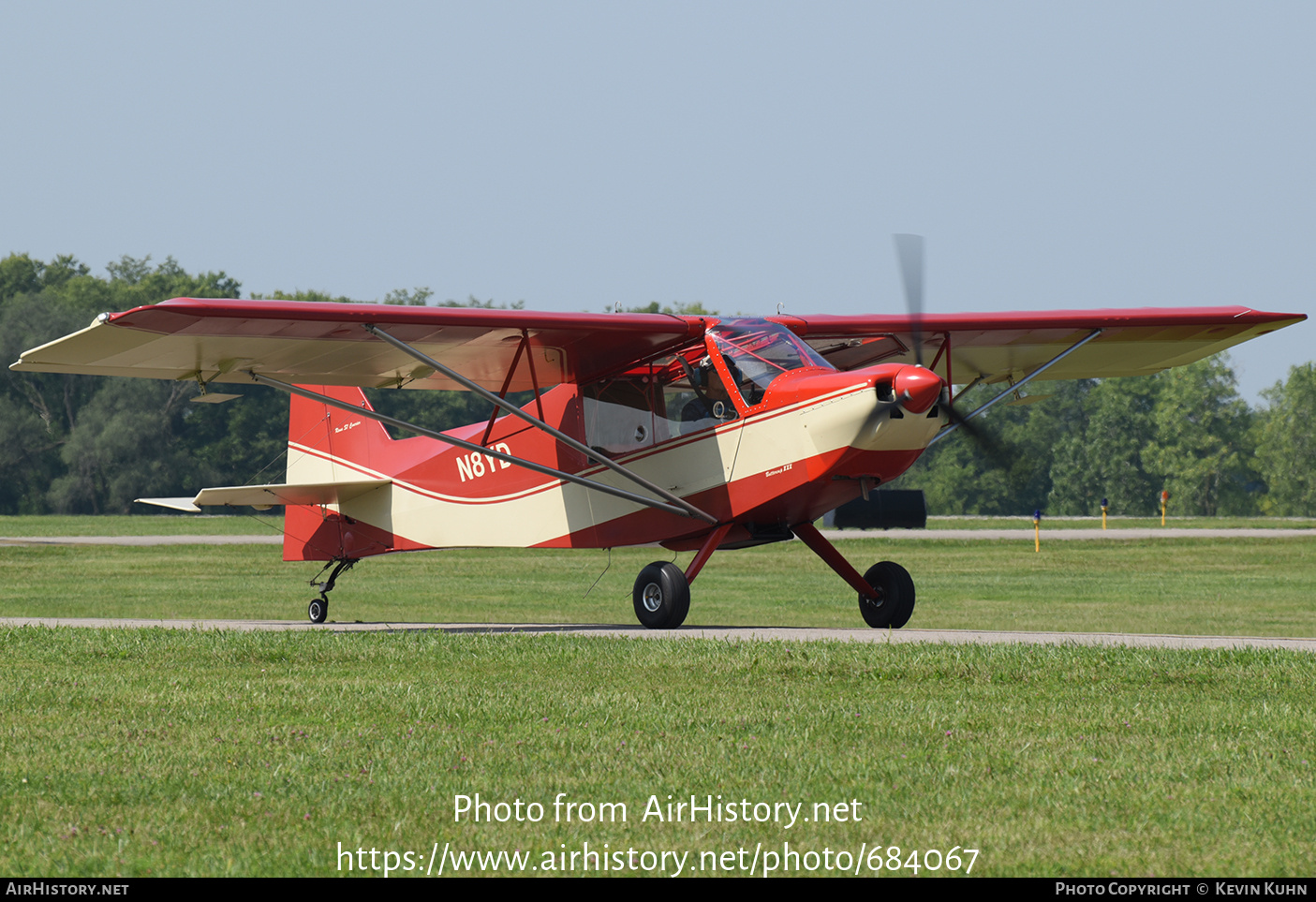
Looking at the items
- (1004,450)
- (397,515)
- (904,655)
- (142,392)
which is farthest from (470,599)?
(142,392)

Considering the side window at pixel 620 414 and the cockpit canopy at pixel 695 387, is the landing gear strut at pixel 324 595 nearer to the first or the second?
the side window at pixel 620 414

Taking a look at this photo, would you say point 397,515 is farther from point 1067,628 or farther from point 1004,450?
point 1067,628

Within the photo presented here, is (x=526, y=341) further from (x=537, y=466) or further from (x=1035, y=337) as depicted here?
(x=1035, y=337)

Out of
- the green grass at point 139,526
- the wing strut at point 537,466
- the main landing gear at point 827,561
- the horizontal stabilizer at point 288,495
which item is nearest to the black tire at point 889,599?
the main landing gear at point 827,561

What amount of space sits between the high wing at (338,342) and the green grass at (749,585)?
7.01 meters

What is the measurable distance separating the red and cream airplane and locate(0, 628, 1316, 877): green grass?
3258mm

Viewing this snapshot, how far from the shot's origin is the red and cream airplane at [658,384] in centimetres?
1332

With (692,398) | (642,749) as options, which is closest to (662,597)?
(692,398)

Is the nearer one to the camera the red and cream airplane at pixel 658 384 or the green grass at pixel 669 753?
the green grass at pixel 669 753

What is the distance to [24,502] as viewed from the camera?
3445 inches

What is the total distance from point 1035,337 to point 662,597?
5.84 m

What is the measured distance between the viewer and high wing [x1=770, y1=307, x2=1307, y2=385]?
1591 cm

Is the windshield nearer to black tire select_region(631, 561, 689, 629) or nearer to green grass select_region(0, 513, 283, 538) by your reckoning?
black tire select_region(631, 561, 689, 629)

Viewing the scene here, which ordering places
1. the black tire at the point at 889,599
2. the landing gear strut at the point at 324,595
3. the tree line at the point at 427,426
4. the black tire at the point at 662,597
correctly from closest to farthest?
the black tire at the point at 662,597 < the black tire at the point at 889,599 < the landing gear strut at the point at 324,595 < the tree line at the point at 427,426
